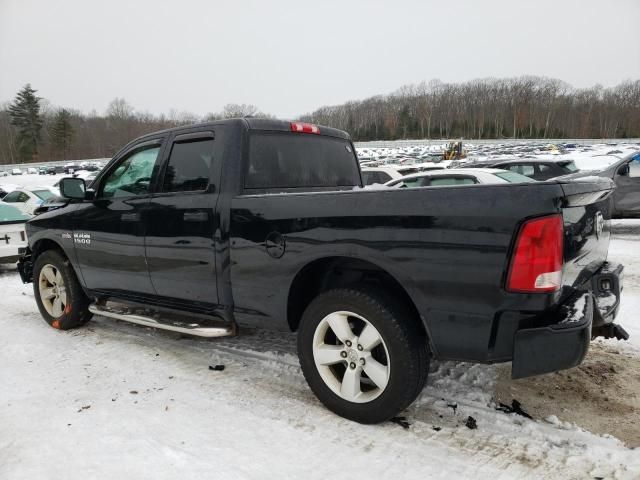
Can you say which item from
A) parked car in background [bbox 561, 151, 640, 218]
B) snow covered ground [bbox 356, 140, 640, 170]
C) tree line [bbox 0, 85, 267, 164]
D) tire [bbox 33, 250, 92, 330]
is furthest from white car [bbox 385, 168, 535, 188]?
tree line [bbox 0, 85, 267, 164]

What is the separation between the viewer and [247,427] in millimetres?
2828

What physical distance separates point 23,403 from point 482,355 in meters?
3.09

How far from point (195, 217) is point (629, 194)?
10172mm

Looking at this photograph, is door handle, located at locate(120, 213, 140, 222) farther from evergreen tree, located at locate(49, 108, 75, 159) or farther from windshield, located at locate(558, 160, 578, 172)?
evergreen tree, located at locate(49, 108, 75, 159)

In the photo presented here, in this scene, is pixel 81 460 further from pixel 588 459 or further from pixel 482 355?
pixel 588 459

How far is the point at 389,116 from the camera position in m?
136

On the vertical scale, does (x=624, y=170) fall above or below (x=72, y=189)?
below

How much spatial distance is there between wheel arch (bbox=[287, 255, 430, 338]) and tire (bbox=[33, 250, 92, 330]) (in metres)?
2.78

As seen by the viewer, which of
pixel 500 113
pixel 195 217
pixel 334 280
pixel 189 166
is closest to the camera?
pixel 334 280

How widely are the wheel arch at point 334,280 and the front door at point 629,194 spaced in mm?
9333

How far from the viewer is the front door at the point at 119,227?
3943 mm

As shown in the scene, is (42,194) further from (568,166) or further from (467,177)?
(568,166)

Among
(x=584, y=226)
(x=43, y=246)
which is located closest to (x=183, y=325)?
(x=43, y=246)

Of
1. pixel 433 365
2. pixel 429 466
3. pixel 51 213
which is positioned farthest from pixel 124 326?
pixel 429 466
